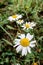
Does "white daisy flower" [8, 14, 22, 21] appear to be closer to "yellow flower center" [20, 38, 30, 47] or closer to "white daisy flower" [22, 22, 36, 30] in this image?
"white daisy flower" [22, 22, 36, 30]

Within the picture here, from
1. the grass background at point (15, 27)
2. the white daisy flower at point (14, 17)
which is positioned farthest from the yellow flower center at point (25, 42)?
the white daisy flower at point (14, 17)

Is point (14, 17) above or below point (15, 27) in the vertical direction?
above

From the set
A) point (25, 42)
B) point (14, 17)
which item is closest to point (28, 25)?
point (14, 17)

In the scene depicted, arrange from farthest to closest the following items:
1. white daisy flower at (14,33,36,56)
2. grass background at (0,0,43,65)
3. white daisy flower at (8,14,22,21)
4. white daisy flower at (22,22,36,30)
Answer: white daisy flower at (8,14,22,21) → white daisy flower at (22,22,36,30) → grass background at (0,0,43,65) → white daisy flower at (14,33,36,56)

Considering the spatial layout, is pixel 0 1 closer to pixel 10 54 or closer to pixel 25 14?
pixel 25 14

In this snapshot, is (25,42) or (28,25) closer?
(25,42)

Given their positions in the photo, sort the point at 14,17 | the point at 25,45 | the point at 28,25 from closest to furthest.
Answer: the point at 25,45 < the point at 28,25 < the point at 14,17

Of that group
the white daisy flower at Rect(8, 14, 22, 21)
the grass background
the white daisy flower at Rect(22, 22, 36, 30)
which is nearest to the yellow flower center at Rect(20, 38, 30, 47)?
the grass background

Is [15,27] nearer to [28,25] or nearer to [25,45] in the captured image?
[28,25]

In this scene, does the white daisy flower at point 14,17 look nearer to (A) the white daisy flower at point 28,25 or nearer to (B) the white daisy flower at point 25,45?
(A) the white daisy flower at point 28,25
